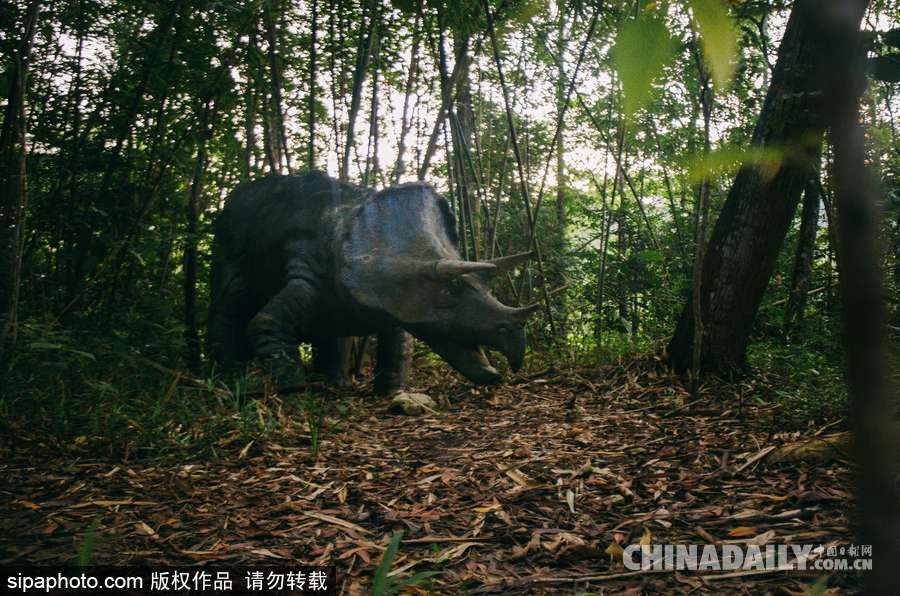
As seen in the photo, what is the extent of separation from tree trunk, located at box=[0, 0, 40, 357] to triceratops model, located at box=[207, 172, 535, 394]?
132 cm

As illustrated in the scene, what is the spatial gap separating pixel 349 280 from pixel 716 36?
141 inches

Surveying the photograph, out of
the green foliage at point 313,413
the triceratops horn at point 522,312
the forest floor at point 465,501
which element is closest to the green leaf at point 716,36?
the forest floor at point 465,501

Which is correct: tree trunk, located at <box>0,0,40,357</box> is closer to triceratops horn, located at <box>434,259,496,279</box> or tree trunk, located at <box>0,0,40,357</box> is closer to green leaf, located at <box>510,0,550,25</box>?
triceratops horn, located at <box>434,259,496,279</box>

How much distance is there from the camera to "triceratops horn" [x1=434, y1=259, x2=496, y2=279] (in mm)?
3840

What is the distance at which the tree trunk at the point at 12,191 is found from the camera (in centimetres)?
269

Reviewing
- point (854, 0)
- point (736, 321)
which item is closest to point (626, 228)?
point (736, 321)

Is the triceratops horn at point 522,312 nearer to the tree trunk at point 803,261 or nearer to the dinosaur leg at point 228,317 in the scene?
the tree trunk at point 803,261

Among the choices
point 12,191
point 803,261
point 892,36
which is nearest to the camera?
point 892,36

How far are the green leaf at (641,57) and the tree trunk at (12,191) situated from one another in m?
2.77

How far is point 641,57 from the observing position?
21.9 inches

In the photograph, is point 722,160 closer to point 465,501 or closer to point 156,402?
point 465,501

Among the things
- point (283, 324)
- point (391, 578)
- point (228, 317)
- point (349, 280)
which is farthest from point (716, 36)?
point (228, 317)

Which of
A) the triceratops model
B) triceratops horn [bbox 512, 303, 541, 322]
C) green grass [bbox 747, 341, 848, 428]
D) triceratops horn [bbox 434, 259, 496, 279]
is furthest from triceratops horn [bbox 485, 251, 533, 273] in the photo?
green grass [bbox 747, 341, 848, 428]

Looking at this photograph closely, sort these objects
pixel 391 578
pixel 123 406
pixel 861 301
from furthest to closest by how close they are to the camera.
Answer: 1. pixel 123 406
2. pixel 391 578
3. pixel 861 301
